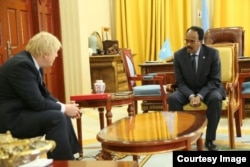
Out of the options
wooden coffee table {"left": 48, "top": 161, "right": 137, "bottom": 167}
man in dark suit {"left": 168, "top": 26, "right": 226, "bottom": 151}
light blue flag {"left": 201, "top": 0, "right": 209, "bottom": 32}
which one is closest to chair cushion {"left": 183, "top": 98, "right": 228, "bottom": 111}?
man in dark suit {"left": 168, "top": 26, "right": 226, "bottom": 151}

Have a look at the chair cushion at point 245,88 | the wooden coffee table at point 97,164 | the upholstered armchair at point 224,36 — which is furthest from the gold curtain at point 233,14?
the wooden coffee table at point 97,164

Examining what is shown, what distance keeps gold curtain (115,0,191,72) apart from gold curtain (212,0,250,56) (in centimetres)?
55

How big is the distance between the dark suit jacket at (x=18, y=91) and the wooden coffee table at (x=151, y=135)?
528 millimetres

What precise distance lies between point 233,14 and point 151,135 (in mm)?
5557

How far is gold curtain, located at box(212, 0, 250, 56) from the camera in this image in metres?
7.17

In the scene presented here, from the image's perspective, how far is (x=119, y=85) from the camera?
259 inches

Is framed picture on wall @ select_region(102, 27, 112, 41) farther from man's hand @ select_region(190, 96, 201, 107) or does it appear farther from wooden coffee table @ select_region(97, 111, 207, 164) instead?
wooden coffee table @ select_region(97, 111, 207, 164)

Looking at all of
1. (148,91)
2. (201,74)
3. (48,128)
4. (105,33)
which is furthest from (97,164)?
(105,33)

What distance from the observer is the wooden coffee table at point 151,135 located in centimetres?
209

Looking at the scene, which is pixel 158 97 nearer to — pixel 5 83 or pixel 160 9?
pixel 5 83

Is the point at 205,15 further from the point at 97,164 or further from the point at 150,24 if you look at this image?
the point at 97,164

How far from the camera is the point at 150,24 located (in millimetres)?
7641

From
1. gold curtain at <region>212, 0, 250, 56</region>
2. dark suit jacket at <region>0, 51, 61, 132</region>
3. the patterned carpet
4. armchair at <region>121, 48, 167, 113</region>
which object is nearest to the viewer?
dark suit jacket at <region>0, 51, 61, 132</region>

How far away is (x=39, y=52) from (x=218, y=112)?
5.27ft
